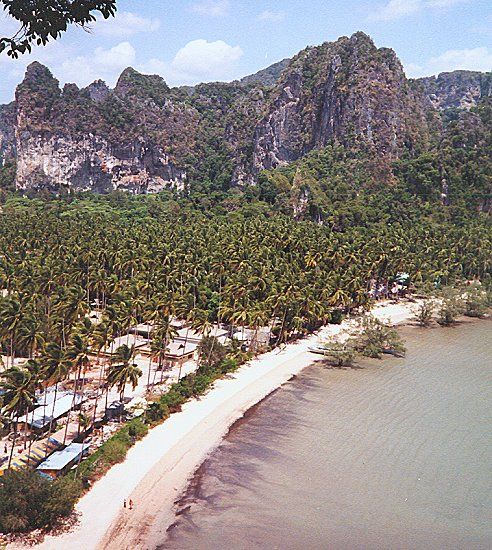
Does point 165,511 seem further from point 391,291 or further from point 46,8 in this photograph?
point 391,291

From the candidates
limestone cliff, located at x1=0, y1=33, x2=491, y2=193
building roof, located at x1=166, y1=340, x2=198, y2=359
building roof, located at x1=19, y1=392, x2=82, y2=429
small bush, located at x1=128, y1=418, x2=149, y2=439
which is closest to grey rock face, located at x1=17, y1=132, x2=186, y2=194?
limestone cliff, located at x1=0, y1=33, x2=491, y2=193

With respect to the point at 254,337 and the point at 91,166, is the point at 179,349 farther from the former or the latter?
the point at 91,166

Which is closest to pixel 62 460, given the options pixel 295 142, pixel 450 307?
pixel 450 307

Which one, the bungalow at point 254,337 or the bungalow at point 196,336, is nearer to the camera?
the bungalow at point 196,336

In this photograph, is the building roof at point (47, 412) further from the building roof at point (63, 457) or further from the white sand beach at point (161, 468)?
the white sand beach at point (161, 468)

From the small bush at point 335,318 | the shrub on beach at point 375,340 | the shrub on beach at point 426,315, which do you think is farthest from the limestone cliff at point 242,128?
the shrub on beach at point 375,340

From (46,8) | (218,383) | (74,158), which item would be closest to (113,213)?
(74,158)
